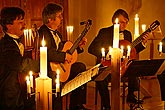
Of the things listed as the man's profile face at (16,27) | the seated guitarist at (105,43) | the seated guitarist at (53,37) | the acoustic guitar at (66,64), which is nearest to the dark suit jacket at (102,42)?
the seated guitarist at (105,43)

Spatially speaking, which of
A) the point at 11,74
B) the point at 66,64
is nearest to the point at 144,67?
the point at 66,64

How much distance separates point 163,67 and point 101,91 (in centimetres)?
83

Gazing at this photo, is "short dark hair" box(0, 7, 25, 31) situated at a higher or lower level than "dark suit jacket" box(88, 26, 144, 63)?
higher

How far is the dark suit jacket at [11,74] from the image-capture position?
2758 mm

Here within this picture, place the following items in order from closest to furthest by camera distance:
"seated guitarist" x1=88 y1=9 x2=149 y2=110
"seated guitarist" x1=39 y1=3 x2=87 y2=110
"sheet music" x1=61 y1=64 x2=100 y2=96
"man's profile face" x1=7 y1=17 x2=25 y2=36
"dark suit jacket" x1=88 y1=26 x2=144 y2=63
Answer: "sheet music" x1=61 y1=64 x2=100 y2=96, "man's profile face" x1=7 y1=17 x2=25 y2=36, "seated guitarist" x1=39 y1=3 x2=87 y2=110, "seated guitarist" x1=88 y1=9 x2=149 y2=110, "dark suit jacket" x1=88 y1=26 x2=144 y2=63

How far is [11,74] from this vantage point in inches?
110

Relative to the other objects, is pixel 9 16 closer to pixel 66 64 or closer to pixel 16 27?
pixel 16 27

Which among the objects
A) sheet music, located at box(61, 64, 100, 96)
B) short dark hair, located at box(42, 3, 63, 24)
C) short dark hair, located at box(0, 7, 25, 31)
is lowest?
sheet music, located at box(61, 64, 100, 96)

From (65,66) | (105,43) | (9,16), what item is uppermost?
(9,16)

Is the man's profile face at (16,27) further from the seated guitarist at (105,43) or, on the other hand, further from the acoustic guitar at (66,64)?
the seated guitarist at (105,43)

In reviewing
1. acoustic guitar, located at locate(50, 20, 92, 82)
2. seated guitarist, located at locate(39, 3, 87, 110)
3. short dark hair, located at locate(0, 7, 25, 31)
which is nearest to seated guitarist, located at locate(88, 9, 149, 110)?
seated guitarist, located at locate(39, 3, 87, 110)

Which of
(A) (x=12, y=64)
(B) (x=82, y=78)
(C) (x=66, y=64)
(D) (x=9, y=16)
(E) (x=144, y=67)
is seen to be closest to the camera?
(B) (x=82, y=78)

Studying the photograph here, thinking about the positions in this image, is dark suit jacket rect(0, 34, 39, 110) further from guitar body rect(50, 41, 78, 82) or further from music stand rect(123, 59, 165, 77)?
music stand rect(123, 59, 165, 77)

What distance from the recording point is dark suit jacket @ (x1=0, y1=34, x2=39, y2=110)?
2758 mm
